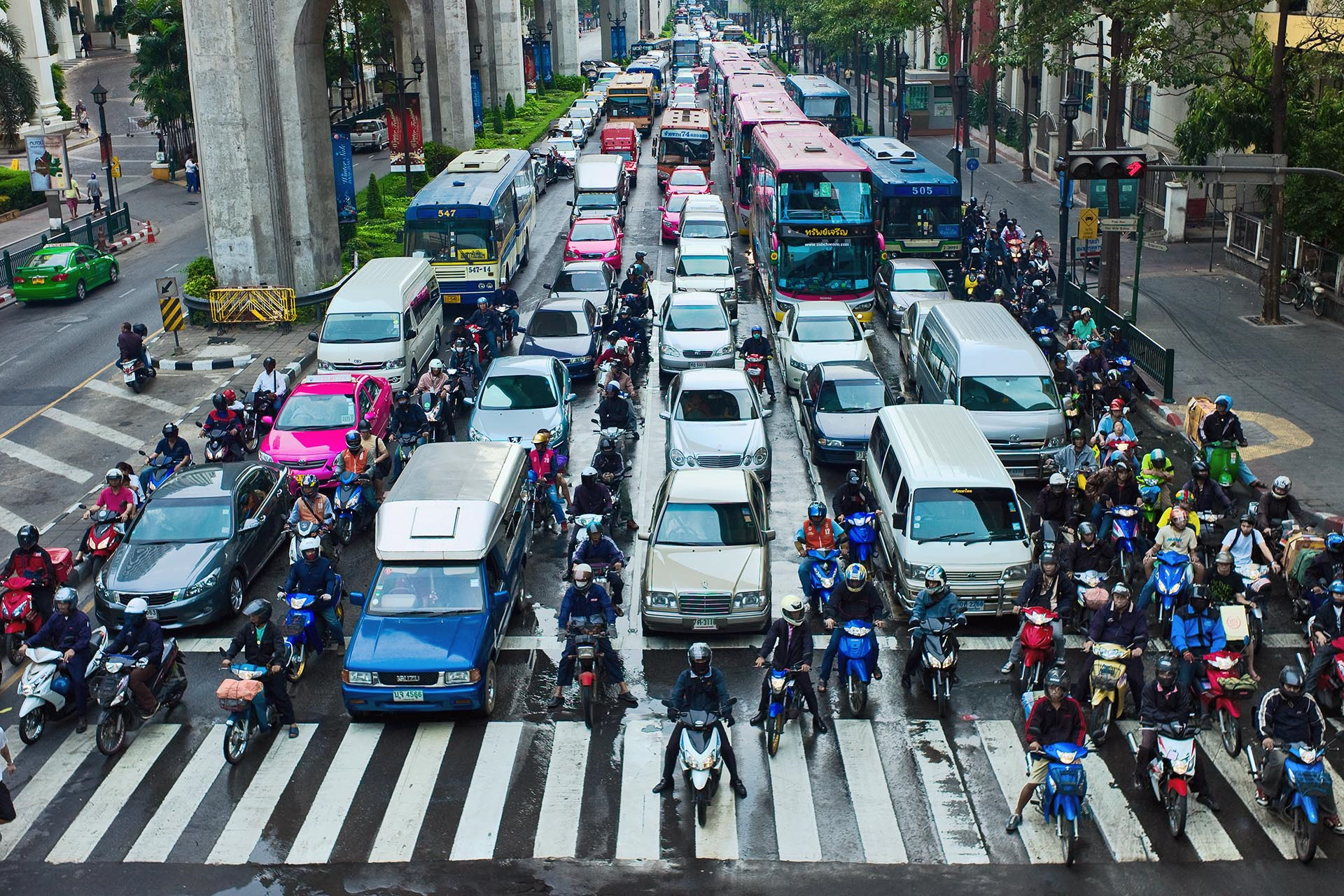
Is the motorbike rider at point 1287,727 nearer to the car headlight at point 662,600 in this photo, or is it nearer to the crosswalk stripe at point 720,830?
the crosswalk stripe at point 720,830

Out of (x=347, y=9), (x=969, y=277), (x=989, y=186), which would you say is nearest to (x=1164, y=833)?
(x=969, y=277)

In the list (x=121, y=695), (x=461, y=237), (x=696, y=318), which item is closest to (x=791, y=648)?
(x=121, y=695)

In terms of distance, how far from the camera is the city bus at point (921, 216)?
35.6 meters

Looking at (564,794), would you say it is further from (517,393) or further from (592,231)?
(592,231)

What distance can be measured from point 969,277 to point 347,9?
51.1m

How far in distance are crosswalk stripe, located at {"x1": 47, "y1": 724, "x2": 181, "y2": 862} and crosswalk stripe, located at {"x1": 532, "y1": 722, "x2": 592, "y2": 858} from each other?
160 inches

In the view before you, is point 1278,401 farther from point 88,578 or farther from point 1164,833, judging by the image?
point 88,578

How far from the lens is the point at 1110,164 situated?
20.4m

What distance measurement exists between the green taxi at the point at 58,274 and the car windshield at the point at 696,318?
58.7 feet

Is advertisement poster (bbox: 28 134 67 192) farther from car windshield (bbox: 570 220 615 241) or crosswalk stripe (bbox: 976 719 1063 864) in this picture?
crosswalk stripe (bbox: 976 719 1063 864)

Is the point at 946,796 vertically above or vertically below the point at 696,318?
below

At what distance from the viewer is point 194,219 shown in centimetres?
5141

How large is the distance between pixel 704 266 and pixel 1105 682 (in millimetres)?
22491

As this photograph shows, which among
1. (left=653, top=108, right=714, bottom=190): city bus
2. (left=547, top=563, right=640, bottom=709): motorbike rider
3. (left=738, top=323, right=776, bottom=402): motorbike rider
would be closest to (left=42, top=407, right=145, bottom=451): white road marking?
(left=738, top=323, right=776, bottom=402): motorbike rider
